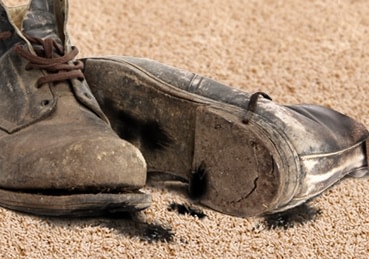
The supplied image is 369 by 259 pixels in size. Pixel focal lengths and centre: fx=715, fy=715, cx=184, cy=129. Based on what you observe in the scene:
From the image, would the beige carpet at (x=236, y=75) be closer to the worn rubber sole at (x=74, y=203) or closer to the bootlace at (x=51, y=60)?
the worn rubber sole at (x=74, y=203)

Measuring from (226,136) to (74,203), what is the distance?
31 cm

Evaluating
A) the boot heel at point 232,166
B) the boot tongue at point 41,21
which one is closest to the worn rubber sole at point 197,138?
the boot heel at point 232,166

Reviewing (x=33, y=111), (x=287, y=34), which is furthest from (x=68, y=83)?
(x=287, y=34)

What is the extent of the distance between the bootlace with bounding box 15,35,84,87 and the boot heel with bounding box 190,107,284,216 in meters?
0.26

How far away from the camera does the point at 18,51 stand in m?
1.38

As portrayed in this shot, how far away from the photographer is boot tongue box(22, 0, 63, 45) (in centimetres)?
144

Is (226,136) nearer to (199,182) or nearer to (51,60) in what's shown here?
(199,182)

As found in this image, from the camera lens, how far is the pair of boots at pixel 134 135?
1.22 metres

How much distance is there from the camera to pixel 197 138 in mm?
1348

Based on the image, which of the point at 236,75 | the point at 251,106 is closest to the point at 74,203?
the point at 251,106

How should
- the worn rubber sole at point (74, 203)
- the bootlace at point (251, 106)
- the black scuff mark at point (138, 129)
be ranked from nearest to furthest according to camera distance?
the worn rubber sole at point (74, 203), the bootlace at point (251, 106), the black scuff mark at point (138, 129)

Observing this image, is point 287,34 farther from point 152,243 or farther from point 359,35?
point 152,243

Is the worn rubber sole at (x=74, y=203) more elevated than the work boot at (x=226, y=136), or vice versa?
the work boot at (x=226, y=136)

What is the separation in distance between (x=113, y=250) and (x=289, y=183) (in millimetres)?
329
